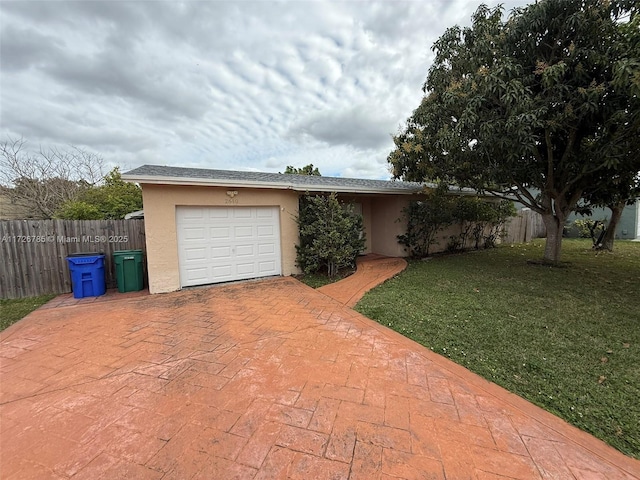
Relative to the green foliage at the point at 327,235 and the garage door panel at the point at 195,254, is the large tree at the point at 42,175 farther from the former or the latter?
the green foliage at the point at 327,235

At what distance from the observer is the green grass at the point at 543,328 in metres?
2.65

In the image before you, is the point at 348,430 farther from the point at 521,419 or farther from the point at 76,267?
the point at 76,267

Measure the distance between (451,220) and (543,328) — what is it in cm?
647

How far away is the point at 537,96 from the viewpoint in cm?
573

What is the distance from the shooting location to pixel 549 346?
3.65 meters

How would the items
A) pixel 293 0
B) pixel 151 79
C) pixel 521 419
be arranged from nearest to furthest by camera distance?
1. pixel 521 419
2. pixel 293 0
3. pixel 151 79

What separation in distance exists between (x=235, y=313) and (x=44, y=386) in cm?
253

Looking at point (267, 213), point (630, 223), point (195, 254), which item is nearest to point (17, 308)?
point (195, 254)

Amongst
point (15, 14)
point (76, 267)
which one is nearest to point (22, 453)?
point (76, 267)

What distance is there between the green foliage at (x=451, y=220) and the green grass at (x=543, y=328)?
235cm

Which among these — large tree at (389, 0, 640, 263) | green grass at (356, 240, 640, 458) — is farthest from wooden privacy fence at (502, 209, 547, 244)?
large tree at (389, 0, 640, 263)

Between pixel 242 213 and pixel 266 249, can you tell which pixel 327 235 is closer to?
pixel 266 249

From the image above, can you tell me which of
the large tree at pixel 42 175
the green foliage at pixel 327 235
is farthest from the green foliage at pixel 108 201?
the green foliage at pixel 327 235

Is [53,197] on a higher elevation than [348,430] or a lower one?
higher
